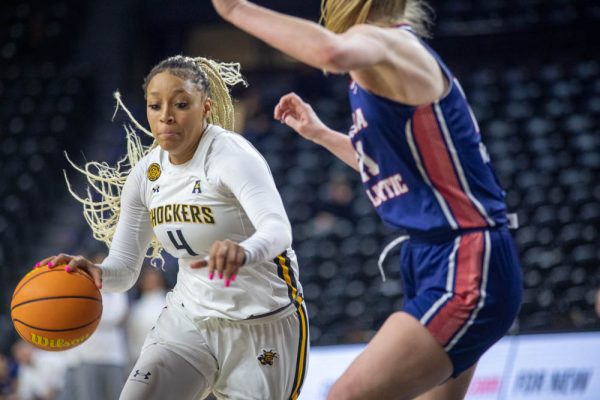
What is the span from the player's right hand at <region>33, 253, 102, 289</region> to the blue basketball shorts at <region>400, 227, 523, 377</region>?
132 centimetres

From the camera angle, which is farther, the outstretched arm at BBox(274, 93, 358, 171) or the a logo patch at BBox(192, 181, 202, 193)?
the outstretched arm at BBox(274, 93, 358, 171)

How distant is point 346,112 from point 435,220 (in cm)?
873

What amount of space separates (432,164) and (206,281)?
43.1 inches

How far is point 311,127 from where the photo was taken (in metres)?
3.55

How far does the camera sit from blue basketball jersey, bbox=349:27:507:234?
8.80 feet

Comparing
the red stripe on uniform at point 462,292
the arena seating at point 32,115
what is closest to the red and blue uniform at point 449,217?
the red stripe on uniform at point 462,292

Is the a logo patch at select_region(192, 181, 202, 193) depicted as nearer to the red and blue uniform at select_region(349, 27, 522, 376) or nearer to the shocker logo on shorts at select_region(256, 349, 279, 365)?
the shocker logo on shorts at select_region(256, 349, 279, 365)

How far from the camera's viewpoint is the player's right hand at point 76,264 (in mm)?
3380

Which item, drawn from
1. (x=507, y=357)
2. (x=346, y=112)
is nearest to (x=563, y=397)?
(x=507, y=357)

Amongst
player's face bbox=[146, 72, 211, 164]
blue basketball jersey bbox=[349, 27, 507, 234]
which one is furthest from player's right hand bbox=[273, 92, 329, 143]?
blue basketball jersey bbox=[349, 27, 507, 234]

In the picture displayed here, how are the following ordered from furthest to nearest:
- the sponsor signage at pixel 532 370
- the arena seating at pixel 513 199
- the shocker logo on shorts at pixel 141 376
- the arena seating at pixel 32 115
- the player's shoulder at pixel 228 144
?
the arena seating at pixel 32 115 → the arena seating at pixel 513 199 → the sponsor signage at pixel 532 370 → the player's shoulder at pixel 228 144 → the shocker logo on shorts at pixel 141 376

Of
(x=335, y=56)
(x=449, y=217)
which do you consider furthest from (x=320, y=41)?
(x=449, y=217)

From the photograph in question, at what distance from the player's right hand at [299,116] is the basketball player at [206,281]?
266 millimetres

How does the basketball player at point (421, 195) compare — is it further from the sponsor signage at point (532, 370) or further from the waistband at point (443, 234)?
the sponsor signage at point (532, 370)
